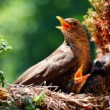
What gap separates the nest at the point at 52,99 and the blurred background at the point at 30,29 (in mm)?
3174

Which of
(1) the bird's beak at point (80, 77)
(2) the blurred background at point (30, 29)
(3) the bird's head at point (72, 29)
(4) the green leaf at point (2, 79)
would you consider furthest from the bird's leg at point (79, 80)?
(2) the blurred background at point (30, 29)

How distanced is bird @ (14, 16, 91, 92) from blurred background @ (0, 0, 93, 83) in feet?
9.66

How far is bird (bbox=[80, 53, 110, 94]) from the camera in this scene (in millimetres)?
3285

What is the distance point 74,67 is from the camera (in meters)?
3.28

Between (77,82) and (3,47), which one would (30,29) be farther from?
(3,47)

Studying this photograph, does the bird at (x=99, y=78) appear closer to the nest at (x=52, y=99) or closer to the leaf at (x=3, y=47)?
the nest at (x=52, y=99)

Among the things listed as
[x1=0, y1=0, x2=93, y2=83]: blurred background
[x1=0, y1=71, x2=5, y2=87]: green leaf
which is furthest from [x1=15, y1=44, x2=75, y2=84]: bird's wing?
[x1=0, y1=0, x2=93, y2=83]: blurred background

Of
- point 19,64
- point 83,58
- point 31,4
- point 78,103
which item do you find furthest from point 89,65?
point 31,4

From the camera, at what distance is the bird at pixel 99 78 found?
3.29m

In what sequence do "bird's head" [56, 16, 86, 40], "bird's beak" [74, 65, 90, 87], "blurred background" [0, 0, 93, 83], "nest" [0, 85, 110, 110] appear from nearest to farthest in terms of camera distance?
"nest" [0, 85, 110, 110], "bird's beak" [74, 65, 90, 87], "bird's head" [56, 16, 86, 40], "blurred background" [0, 0, 93, 83]

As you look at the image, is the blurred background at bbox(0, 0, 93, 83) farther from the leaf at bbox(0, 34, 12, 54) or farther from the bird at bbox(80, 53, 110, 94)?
the leaf at bbox(0, 34, 12, 54)

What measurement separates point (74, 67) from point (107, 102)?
237 millimetres

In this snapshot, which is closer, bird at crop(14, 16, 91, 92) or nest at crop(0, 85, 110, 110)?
nest at crop(0, 85, 110, 110)

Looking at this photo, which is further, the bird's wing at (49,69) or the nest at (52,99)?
the bird's wing at (49,69)
